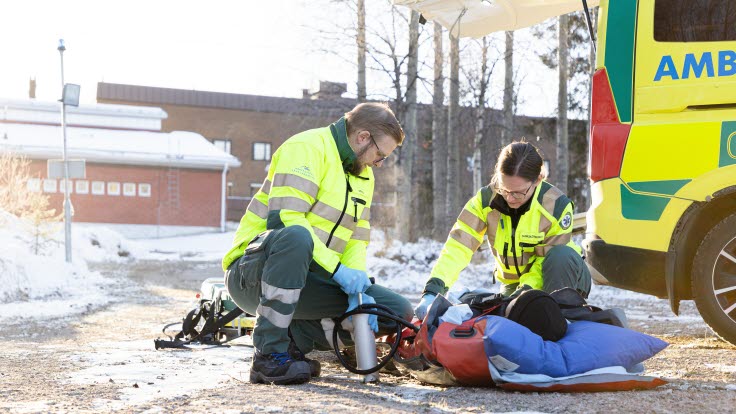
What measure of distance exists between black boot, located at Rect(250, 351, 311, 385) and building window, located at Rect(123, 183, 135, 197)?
31099mm

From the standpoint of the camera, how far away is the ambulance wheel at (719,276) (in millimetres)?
4770

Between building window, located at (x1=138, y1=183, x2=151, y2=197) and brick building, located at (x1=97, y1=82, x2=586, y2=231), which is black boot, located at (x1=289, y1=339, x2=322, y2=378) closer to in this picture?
building window, located at (x1=138, y1=183, x2=151, y2=197)

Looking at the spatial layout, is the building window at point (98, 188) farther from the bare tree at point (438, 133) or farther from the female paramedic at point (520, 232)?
the female paramedic at point (520, 232)

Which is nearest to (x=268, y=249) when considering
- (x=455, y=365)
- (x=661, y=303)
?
(x=455, y=365)

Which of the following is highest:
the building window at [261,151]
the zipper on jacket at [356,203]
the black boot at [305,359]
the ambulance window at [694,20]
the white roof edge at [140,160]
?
the building window at [261,151]

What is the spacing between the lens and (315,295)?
13.6ft

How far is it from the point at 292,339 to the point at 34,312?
571 centimetres

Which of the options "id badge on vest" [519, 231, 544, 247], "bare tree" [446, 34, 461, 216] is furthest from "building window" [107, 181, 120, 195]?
"id badge on vest" [519, 231, 544, 247]

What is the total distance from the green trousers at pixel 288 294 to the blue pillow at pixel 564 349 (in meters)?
0.88

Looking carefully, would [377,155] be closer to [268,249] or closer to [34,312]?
[268,249]

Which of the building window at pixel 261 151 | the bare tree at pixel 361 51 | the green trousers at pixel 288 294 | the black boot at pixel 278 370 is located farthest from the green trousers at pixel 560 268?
the building window at pixel 261 151

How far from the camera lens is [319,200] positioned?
13.3 feet

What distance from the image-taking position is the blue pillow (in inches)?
137

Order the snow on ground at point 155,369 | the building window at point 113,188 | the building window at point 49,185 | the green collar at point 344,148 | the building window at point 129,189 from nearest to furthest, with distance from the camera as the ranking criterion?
1. the snow on ground at point 155,369
2. the green collar at point 344,148
3. the building window at point 49,185
4. the building window at point 113,188
5. the building window at point 129,189
